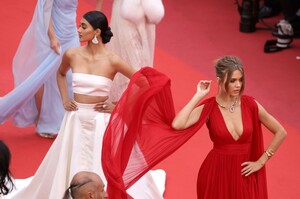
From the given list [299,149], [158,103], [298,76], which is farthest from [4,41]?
[158,103]

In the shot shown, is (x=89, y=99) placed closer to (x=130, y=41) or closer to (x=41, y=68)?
(x=130, y=41)

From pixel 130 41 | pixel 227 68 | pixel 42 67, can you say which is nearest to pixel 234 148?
pixel 227 68

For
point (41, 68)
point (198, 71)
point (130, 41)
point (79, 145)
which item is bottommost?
point (198, 71)

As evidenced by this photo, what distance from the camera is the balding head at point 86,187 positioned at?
4.23m

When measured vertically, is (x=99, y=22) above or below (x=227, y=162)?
above

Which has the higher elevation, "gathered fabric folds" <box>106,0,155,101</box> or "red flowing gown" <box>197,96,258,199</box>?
"gathered fabric folds" <box>106,0,155,101</box>

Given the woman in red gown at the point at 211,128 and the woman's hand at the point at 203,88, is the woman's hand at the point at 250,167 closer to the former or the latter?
the woman in red gown at the point at 211,128

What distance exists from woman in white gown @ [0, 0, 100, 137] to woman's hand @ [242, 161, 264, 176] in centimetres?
267

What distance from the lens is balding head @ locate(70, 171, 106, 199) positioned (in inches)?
166

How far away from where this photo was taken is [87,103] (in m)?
5.99

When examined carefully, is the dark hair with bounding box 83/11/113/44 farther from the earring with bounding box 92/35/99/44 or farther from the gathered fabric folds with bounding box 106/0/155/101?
the gathered fabric folds with bounding box 106/0/155/101

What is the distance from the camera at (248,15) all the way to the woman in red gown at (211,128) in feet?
18.2

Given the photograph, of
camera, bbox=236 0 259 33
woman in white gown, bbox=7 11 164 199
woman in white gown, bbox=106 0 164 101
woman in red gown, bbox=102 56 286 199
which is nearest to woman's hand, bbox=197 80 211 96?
woman in red gown, bbox=102 56 286 199

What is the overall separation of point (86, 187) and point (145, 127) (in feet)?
3.86
